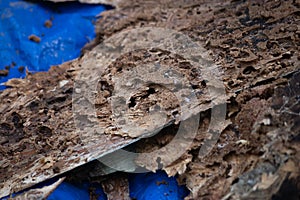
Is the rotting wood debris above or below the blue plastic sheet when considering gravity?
below

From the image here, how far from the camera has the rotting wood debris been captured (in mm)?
1563

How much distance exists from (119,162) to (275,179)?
34.6 inches

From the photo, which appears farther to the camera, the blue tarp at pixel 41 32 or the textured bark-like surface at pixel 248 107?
the blue tarp at pixel 41 32

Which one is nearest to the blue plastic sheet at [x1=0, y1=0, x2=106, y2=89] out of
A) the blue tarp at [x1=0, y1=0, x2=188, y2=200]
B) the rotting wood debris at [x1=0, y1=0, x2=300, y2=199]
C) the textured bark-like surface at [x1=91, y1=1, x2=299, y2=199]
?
the blue tarp at [x1=0, y1=0, x2=188, y2=200]

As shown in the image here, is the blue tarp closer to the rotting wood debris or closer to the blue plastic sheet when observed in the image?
the blue plastic sheet

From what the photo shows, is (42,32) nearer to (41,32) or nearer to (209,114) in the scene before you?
(41,32)

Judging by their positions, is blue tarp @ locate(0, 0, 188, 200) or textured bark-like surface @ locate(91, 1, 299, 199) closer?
textured bark-like surface @ locate(91, 1, 299, 199)

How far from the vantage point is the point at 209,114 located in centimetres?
187

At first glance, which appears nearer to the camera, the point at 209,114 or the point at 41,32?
the point at 209,114

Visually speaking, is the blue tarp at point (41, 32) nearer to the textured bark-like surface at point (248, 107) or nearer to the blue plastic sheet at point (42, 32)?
the blue plastic sheet at point (42, 32)

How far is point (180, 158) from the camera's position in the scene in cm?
180

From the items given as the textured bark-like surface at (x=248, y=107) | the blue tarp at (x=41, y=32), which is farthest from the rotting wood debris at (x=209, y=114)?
the blue tarp at (x=41, y=32)

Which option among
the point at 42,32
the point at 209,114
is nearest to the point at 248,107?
the point at 209,114

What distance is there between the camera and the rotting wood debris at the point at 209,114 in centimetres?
156
